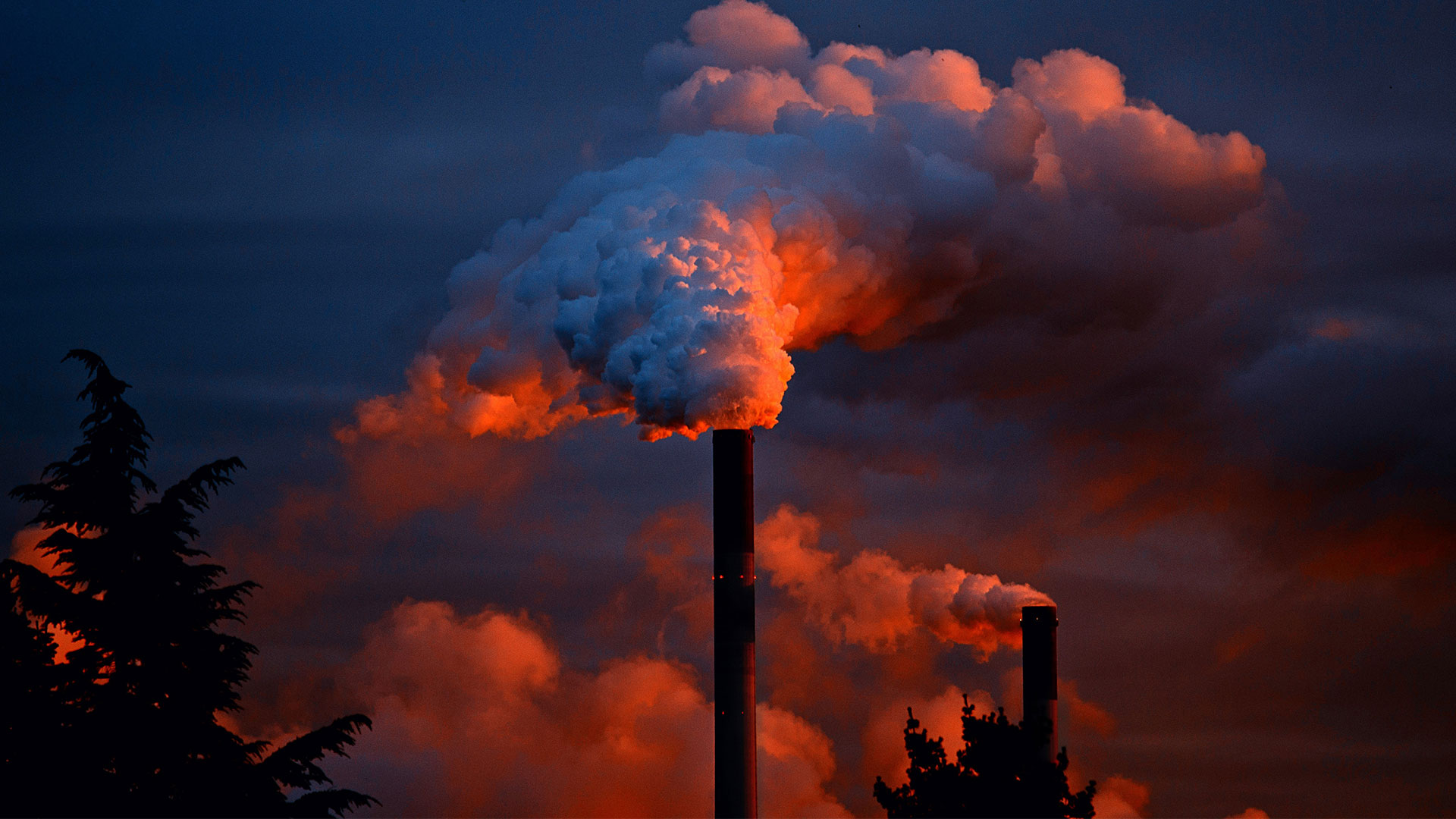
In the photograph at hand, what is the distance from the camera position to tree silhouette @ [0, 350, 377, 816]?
21.1 metres

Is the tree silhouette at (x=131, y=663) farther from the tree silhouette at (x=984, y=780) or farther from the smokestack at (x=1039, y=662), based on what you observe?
the smokestack at (x=1039, y=662)

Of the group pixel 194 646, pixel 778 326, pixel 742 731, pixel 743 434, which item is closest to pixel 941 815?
pixel 742 731

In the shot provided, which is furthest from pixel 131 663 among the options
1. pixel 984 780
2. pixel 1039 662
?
pixel 1039 662

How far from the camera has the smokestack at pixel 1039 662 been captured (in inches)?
2018

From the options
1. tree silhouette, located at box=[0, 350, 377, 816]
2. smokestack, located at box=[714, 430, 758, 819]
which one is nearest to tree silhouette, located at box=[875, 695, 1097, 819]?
smokestack, located at box=[714, 430, 758, 819]

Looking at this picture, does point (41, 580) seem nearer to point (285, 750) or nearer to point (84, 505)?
point (84, 505)

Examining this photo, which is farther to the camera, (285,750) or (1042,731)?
(1042,731)

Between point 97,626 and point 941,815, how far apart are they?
2164cm

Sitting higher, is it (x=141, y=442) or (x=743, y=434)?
(x=743, y=434)

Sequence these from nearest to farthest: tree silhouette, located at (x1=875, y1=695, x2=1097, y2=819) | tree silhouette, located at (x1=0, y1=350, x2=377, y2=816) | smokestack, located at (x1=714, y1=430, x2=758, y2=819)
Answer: tree silhouette, located at (x1=0, y1=350, x2=377, y2=816) < tree silhouette, located at (x1=875, y1=695, x2=1097, y2=819) < smokestack, located at (x1=714, y1=430, x2=758, y2=819)

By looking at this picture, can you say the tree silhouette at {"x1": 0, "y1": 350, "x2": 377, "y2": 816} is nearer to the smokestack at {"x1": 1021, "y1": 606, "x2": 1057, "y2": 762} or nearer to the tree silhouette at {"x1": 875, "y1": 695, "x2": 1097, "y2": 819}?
the tree silhouette at {"x1": 875, "y1": 695, "x2": 1097, "y2": 819}

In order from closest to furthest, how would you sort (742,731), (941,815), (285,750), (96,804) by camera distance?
(96,804)
(285,750)
(941,815)
(742,731)

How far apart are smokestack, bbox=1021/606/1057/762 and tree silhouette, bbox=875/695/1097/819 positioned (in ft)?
38.7

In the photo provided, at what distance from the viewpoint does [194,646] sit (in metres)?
22.3
